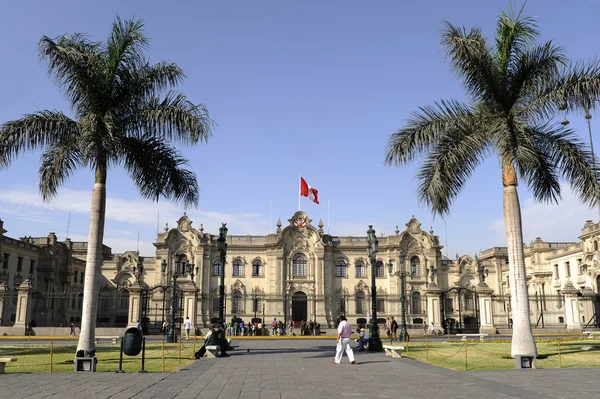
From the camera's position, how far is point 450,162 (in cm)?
1714

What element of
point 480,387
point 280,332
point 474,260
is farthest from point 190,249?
point 480,387

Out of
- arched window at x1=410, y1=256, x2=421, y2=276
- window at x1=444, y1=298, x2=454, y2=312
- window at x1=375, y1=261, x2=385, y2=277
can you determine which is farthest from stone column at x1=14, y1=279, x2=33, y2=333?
window at x1=444, y1=298, x2=454, y2=312

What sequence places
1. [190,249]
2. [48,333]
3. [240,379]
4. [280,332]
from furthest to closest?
[190,249] < [280,332] < [48,333] < [240,379]

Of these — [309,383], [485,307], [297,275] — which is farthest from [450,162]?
[297,275]

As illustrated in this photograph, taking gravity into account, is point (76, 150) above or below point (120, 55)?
below

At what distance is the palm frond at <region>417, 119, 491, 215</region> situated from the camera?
17.2m

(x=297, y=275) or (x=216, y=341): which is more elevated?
(x=297, y=275)

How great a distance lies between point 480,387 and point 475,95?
10.3 m

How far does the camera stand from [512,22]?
16781 millimetres

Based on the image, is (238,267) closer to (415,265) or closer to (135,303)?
(415,265)

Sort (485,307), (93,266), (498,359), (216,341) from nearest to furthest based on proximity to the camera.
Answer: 1. (93,266)
2. (498,359)
3. (216,341)
4. (485,307)

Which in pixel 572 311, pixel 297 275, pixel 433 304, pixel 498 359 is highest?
pixel 297 275

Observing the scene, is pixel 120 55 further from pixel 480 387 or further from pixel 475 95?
pixel 480 387

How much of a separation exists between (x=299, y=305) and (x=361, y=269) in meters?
7.75
